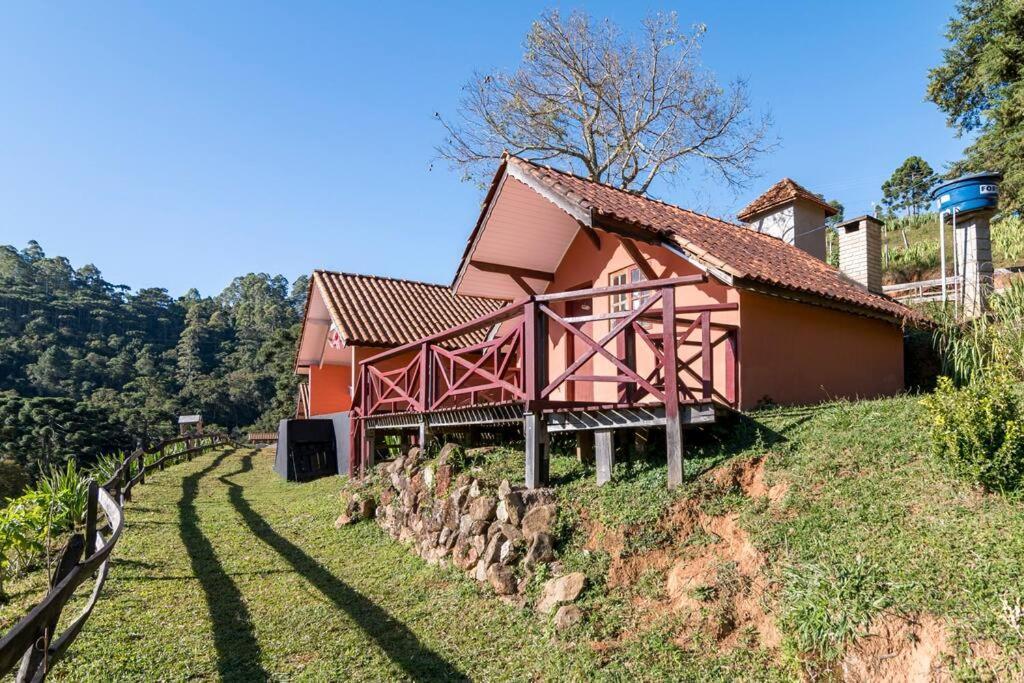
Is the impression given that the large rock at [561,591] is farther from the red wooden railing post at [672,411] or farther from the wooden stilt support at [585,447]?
the wooden stilt support at [585,447]

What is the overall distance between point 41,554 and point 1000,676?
11.2 meters

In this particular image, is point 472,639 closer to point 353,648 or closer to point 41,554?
point 353,648

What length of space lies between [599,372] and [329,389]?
1286cm

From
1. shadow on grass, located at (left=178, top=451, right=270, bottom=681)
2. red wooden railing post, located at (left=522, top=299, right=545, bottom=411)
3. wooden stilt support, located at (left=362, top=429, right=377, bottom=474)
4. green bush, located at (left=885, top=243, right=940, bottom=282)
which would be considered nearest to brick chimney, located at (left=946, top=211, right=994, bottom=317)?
red wooden railing post, located at (left=522, top=299, right=545, bottom=411)

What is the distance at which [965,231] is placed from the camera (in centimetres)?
1202

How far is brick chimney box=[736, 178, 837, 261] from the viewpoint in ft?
48.5

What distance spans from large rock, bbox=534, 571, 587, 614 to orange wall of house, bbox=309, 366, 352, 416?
16726 mm

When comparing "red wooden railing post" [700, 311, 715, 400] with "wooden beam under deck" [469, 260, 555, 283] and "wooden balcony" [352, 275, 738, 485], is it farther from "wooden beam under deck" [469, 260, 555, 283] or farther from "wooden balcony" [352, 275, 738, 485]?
"wooden beam under deck" [469, 260, 555, 283]

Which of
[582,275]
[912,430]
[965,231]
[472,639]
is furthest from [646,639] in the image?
[965,231]

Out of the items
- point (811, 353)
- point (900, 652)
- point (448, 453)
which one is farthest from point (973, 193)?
point (900, 652)

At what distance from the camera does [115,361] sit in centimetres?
6438

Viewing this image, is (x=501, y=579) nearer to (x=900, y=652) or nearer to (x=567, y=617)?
(x=567, y=617)

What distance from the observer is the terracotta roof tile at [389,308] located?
16.2 m

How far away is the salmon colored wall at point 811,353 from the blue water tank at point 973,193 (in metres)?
2.53
